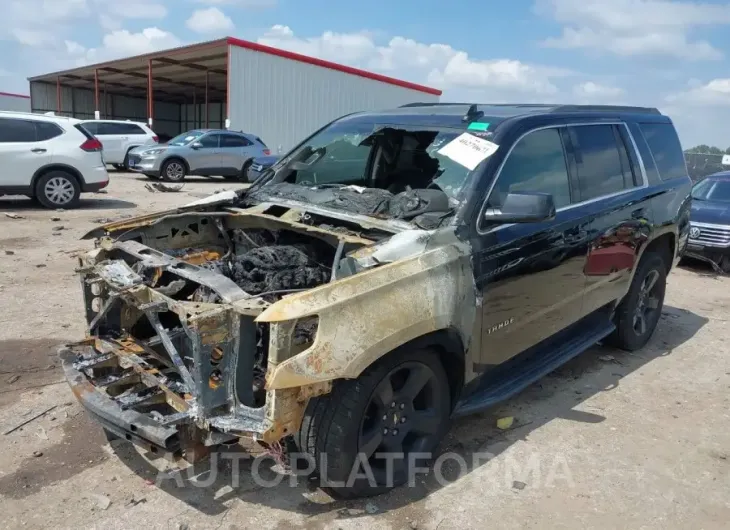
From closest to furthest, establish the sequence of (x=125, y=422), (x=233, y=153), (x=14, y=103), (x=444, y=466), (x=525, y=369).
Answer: (x=125, y=422) → (x=444, y=466) → (x=525, y=369) → (x=233, y=153) → (x=14, y=103)

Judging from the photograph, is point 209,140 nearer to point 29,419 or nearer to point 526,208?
point 29,419

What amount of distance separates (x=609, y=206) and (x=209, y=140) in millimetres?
15516

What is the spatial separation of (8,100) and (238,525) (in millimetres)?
53279

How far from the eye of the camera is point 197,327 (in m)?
2.52

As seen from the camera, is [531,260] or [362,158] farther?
[362,158]

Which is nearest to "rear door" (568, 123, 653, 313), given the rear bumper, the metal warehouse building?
the rear bumper

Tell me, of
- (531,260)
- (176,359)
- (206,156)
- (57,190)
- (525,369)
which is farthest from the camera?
(206,156)

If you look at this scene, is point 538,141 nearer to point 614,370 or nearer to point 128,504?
point 614,370

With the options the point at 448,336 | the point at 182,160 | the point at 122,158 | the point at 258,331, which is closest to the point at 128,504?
the point at 258,331

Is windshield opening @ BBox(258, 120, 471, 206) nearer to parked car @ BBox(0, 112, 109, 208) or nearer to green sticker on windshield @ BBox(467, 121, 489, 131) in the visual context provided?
green sticker on windshield @ BBox(467, 121, 489, 131)

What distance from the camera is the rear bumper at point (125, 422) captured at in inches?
102

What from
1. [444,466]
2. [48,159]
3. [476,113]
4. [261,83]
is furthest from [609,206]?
[261,83]

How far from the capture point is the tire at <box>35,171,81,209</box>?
11266 mm

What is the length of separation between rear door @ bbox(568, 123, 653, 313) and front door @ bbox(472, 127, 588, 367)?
0.49 feet
